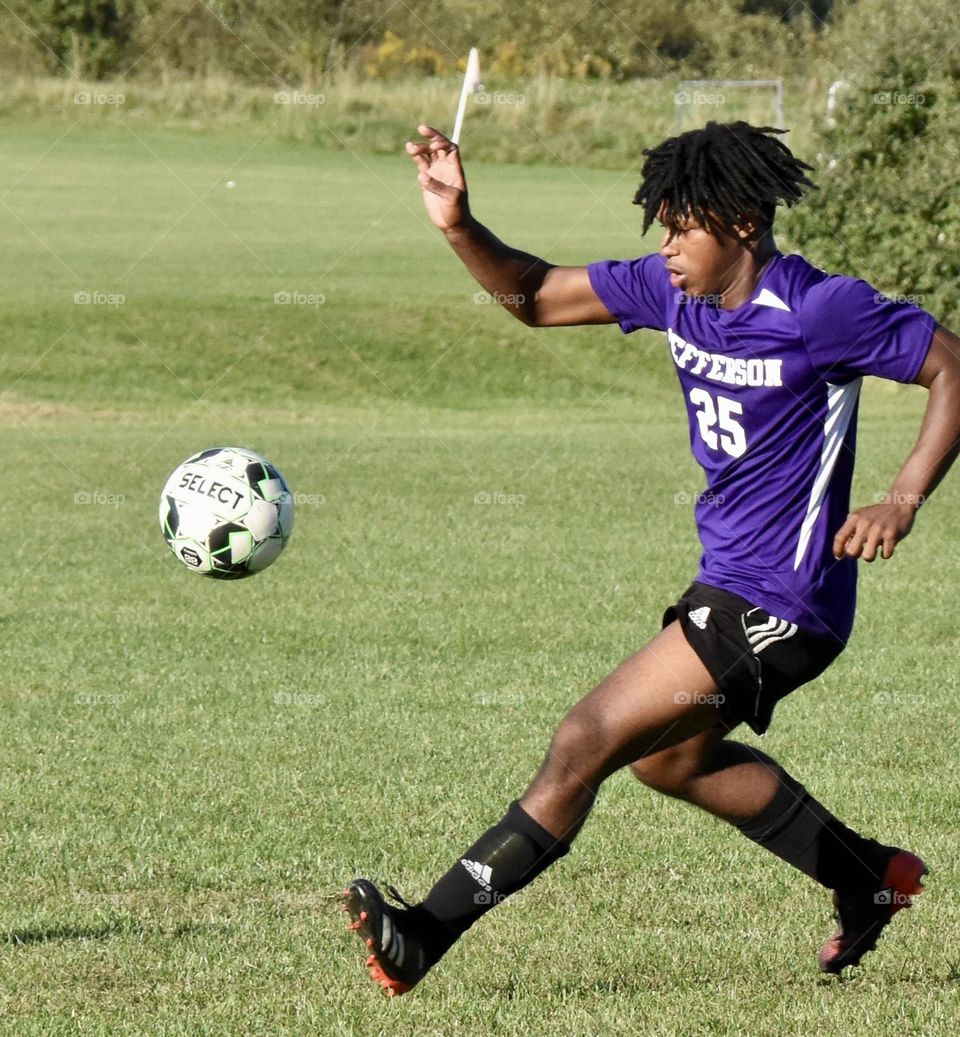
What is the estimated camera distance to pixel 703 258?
4371 millimetres

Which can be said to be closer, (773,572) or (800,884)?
(773,572)

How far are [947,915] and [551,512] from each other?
871 centimetres

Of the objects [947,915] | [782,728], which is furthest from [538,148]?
[947,915]

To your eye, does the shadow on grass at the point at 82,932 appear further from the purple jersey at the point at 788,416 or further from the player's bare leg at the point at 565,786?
the purple jersey at the point at 788,416

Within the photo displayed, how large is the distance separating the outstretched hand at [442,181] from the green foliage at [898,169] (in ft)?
63.4

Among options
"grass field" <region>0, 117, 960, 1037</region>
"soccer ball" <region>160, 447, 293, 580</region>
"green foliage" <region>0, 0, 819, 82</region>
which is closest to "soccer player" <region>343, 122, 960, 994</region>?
"grass field" <region>0, 117, 960, 1037</region>

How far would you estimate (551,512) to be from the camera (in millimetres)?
13727

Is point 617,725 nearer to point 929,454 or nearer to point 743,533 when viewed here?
point 743,533

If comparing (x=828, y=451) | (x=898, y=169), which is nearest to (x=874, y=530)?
(x=828, y=451)

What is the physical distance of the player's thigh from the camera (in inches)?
165

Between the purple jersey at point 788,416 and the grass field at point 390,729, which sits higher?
the purple jersey at point 788,416

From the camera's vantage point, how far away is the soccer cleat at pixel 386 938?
4.08 meters

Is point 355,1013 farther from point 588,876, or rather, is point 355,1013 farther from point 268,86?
point 268,86

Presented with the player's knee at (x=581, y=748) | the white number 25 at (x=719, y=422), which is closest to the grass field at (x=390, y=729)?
the player's knee at (x=581, y=748)
